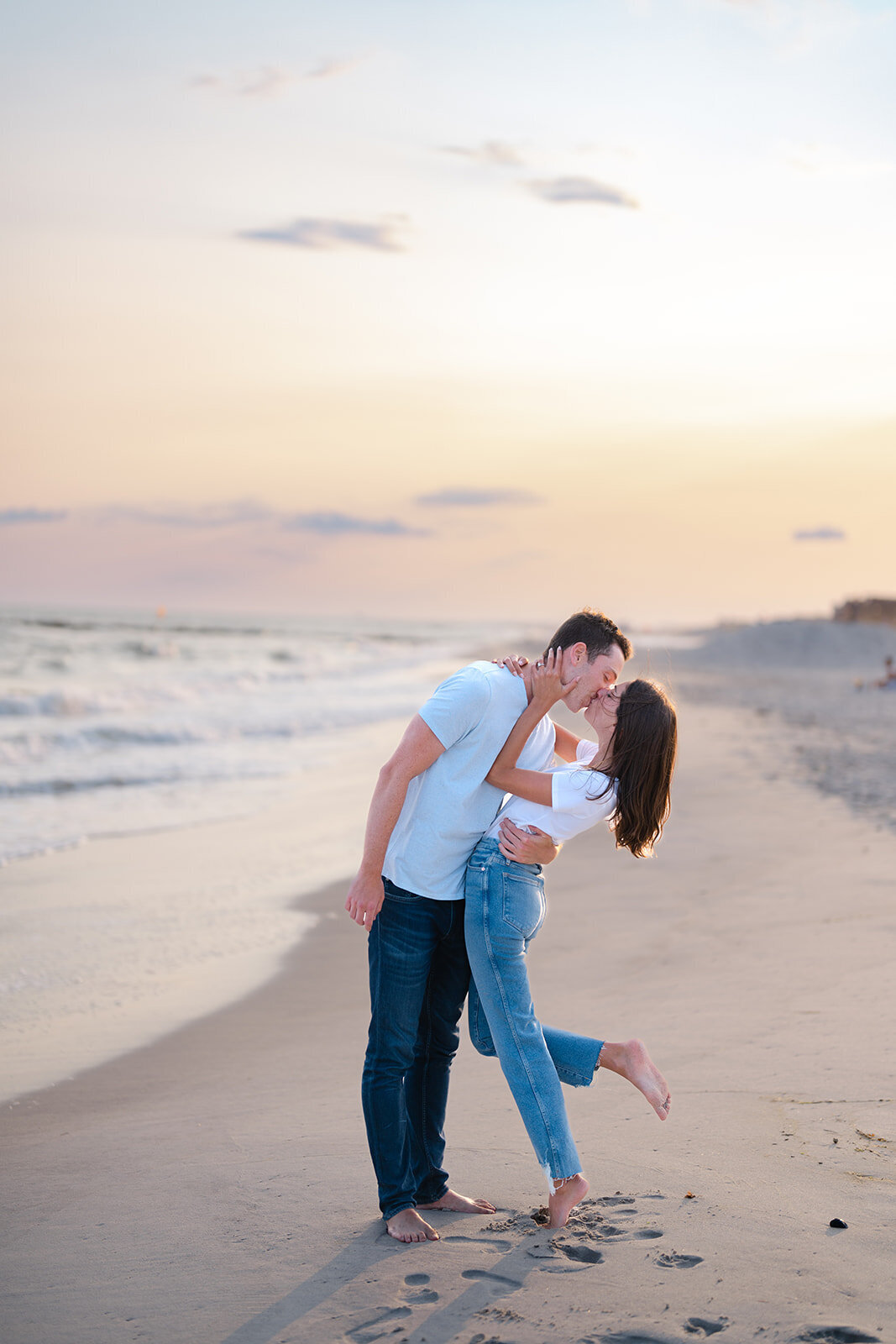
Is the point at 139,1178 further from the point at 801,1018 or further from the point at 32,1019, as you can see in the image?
the point at 801,1018

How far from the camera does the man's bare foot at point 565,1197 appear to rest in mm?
2945

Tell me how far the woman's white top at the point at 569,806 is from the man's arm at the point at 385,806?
309mm

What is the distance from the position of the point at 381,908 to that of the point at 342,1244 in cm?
92

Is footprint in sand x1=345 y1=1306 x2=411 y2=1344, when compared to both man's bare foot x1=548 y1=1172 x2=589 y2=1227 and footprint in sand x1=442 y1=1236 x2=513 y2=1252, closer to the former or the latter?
footprint in sand x1=442 y1=1236 x2=513 y2=1252

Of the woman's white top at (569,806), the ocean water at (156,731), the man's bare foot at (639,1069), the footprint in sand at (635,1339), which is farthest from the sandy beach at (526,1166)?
the ocean water at (156,731)

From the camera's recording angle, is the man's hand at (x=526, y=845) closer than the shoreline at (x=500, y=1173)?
No

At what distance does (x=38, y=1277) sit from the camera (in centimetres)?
280

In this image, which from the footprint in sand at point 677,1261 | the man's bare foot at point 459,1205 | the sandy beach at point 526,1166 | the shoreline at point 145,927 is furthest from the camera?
the shoreline at point 145,927

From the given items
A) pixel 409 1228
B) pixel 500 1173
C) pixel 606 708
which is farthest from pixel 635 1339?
pixel 606 708

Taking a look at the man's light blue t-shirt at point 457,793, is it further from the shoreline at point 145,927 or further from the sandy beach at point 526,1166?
the shoreline at point 145,927

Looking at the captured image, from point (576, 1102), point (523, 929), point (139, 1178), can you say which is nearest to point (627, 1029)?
point (576, 1102)

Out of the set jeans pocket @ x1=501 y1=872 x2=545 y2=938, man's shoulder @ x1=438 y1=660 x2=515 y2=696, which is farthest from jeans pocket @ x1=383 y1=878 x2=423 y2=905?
man's shoulder @ x1=438 y1=660 x2=515 y2=696

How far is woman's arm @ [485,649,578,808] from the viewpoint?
120 inches

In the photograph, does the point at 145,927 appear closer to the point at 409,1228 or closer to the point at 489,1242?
the point at 409,1228
